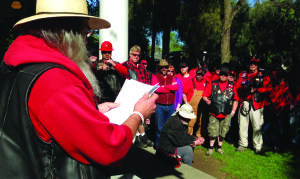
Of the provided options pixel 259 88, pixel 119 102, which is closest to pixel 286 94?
pixel 259 88

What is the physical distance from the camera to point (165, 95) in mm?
5316

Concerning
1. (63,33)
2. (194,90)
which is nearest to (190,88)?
(194,90)

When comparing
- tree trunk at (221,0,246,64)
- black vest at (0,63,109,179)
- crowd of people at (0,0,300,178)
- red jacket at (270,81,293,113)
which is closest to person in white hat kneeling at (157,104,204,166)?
crowd of people at (0,0,300,178)

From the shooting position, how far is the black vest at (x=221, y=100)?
4.96 m

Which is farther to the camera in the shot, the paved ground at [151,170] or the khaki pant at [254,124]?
the khaki pant at [254,124]

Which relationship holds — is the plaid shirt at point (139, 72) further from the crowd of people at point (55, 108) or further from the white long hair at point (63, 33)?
the white long hair at point (63, 33)

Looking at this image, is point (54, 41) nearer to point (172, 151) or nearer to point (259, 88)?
point (172, 151)

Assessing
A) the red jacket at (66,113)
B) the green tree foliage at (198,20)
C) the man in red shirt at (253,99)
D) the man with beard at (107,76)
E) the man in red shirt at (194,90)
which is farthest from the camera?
the green tree foliage at (198,20)

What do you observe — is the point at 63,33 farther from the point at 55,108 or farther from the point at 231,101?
the point at 231,101

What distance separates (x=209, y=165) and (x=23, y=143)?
174 inches

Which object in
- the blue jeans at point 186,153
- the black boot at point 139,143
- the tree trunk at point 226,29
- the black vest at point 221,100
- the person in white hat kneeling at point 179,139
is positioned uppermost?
the tree trunk at point 226,29

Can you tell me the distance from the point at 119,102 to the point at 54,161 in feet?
2.44

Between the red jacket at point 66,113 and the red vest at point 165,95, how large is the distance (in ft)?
14.1

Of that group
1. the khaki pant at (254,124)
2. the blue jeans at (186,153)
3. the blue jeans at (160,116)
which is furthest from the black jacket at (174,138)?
the khaki pant at (254,124)
